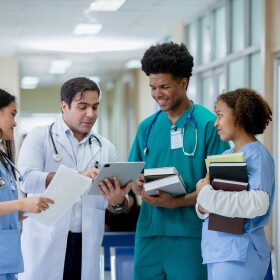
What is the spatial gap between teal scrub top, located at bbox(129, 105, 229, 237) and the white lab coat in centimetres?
22

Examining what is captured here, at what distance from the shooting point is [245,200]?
99.0 inches

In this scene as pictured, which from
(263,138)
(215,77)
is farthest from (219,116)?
(215,77)

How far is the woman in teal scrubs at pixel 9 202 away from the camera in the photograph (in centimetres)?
260

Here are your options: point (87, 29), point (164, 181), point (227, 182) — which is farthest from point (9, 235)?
point (87, 29)

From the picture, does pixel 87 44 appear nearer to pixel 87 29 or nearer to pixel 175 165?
pixel 87 29

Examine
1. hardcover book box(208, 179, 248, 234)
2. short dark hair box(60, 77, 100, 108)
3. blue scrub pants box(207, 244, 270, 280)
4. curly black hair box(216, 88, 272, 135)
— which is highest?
short dark hair box(60, 77, 100, 108)

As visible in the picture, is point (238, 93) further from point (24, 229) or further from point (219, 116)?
point (24, 229)

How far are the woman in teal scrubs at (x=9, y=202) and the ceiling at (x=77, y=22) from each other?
5197mm

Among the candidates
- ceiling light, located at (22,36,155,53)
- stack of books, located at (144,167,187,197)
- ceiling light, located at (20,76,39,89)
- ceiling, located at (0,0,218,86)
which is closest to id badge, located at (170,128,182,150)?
stack of books, located at (144,167,187,197)

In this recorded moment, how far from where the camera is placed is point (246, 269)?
8.43 feet

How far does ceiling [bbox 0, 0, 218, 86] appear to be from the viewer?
815cm

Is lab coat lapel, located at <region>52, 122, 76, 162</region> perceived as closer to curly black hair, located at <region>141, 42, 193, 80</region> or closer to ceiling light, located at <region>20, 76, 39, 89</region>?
curly black hair, located at <region>141, 42, 193, 80</region>

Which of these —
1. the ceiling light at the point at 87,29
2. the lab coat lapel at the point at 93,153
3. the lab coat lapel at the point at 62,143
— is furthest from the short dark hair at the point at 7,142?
the ceiling light at the point at 87,29

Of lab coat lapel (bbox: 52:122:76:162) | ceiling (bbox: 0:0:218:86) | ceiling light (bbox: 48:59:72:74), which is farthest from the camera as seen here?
ceiling light (bbox: 48:59:72:74)
